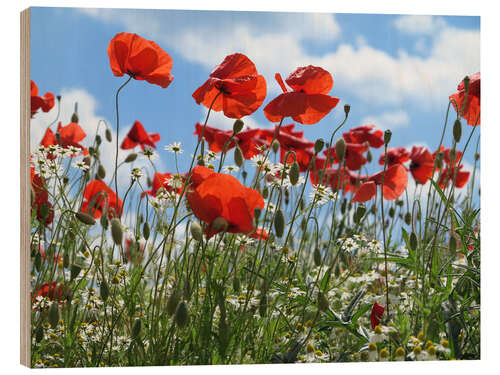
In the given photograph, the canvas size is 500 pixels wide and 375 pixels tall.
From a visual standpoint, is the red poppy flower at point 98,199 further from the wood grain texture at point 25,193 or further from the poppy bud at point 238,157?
the poppy bud at point 238,157

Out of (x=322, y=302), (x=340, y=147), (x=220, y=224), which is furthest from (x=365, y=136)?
(x=220, y=224)

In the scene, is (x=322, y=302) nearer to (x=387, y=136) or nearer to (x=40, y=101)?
(x=387, y=136)

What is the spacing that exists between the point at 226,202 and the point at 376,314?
860 millimetres

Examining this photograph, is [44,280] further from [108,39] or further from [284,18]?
[284,18]

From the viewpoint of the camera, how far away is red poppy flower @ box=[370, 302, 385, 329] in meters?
2.55

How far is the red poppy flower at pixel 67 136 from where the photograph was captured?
2471mm

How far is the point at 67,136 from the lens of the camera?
2502 millimetres

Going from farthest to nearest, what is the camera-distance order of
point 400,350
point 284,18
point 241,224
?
1. point 284,18
2. point 400,350
3. point 241,224

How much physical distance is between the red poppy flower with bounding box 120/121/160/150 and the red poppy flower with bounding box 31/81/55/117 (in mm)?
293

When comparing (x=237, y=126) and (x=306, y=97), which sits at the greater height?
(x=306, y=97)
